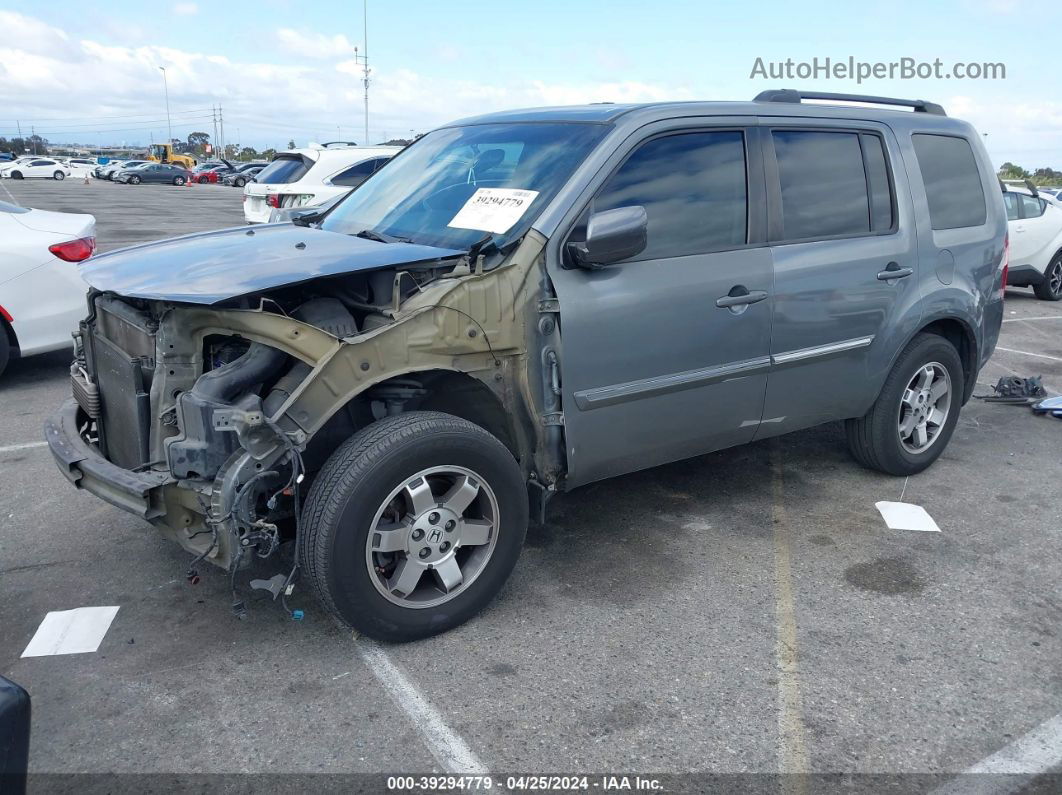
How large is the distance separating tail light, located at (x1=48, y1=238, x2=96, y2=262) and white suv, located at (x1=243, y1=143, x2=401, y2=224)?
5330mm

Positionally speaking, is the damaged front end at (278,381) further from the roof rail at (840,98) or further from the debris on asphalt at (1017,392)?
the debris on asphalt at (1017,392)

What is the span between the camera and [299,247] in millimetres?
3484

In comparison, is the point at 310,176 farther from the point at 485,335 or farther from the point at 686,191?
the point at 485,335

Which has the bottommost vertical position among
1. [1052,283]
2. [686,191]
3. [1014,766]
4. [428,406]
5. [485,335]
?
[1014,766]

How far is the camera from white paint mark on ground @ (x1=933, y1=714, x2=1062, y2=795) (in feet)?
8.68

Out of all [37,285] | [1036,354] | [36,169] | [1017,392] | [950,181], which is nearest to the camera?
[950,181]

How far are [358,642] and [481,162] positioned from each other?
2.15 m

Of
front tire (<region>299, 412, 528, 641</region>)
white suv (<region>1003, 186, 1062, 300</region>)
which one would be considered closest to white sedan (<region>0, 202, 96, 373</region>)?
front tire (<region>299, 412, 528, 641</region>)

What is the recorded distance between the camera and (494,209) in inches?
145

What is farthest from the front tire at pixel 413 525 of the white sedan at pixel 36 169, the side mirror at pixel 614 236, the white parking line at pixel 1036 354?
the white sedan at pixel 36 169

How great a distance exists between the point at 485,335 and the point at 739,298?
122 cm

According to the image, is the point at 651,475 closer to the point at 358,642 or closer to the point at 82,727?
the point at 358,642

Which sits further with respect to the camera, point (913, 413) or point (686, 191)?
point (913, 413)

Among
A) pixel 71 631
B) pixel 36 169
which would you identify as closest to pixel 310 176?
pixel 71 631
